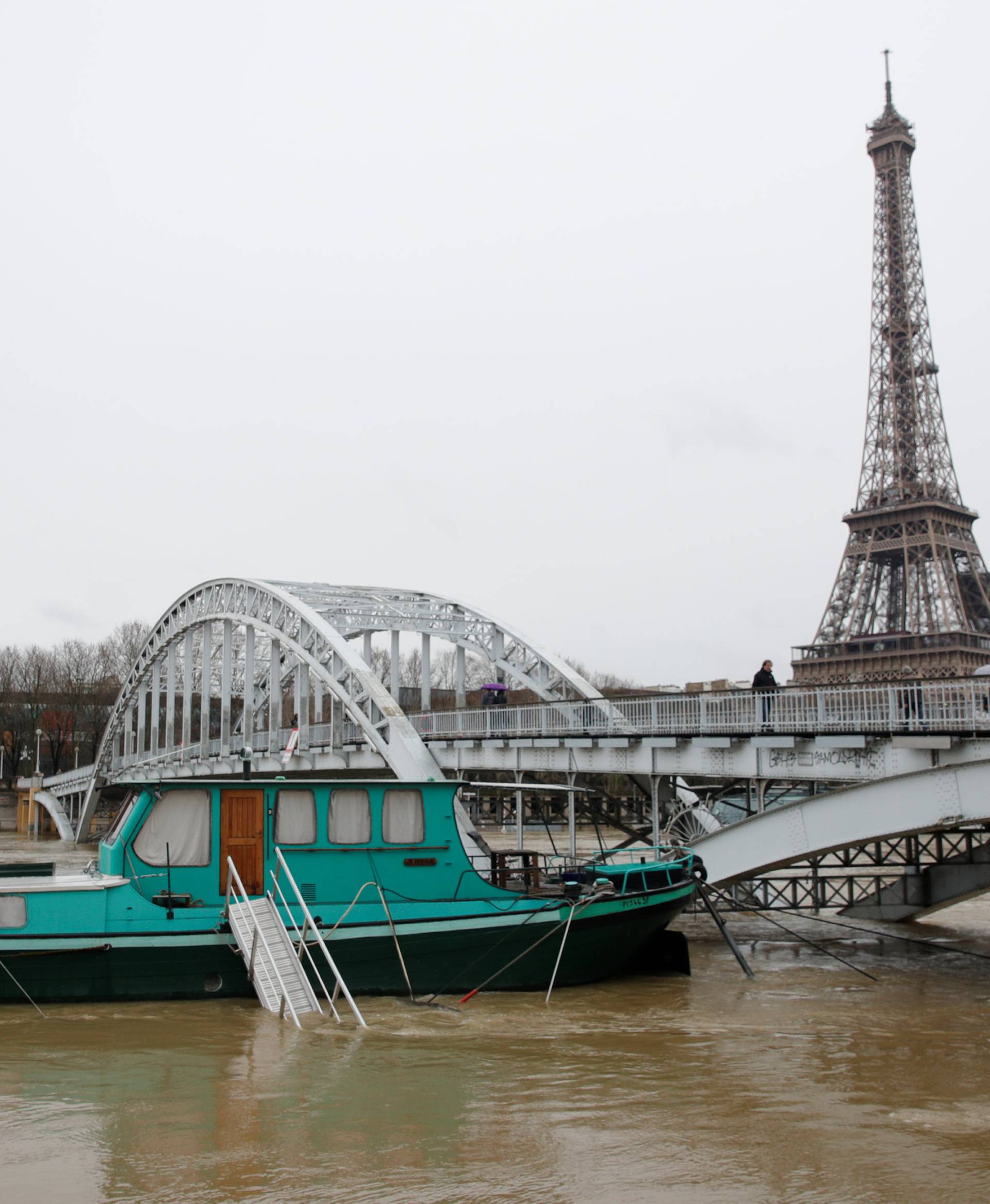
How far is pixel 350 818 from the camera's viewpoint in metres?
18.3

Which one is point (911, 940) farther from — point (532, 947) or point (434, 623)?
point (434, 623)

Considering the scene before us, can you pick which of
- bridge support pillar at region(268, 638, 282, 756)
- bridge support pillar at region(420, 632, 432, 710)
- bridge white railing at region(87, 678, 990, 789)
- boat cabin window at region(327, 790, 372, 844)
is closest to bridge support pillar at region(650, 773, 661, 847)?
bridge white railing at region(87, 678, 990, 789)

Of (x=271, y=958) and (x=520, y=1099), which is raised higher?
(x=271, y=958)

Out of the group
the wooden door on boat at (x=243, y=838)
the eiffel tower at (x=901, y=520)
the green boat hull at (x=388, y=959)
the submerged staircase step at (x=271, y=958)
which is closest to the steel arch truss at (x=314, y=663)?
the green boat hull at (x=388, y=959)

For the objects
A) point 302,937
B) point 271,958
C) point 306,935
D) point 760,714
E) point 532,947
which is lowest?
point 532,947

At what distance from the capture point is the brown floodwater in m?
9.69

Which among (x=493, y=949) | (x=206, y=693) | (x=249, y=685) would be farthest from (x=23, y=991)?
(x=206, y=693)

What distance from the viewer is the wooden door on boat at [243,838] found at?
694 inches

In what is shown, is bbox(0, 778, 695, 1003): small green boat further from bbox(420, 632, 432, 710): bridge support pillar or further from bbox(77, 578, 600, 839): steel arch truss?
bbox(420, 632, 432, 710): bridge support pillar

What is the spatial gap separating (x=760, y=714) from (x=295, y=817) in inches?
305

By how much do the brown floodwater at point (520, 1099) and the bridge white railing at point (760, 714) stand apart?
3.99m

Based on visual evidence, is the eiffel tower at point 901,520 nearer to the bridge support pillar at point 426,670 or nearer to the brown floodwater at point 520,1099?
the bridge support pillar at point 426,670

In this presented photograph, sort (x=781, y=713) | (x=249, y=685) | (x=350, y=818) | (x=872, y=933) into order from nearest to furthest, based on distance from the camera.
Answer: (x=350, y=818), (x=781, y=713), (x=872, y=933), (x=249, y=685)

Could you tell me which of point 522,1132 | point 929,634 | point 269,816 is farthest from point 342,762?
point 929,634
